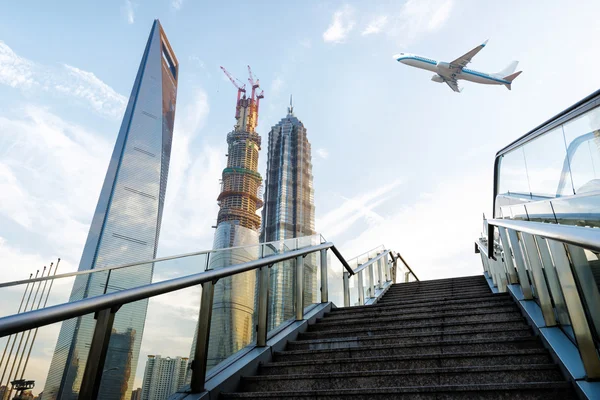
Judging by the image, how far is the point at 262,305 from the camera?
3553mm

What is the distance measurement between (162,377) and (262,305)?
138 centimetres

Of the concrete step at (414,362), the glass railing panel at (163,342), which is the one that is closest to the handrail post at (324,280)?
→ the concrete step at (414,362)

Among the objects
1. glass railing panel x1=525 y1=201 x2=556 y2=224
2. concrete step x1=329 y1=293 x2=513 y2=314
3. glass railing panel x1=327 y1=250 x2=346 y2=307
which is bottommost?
concrete step x1=329 y1=293 x2=513 y2=314

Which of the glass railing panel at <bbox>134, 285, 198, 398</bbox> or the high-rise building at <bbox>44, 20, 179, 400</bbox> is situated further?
the high-rise building at <bbox>44, 20, 179, 400</bbox>

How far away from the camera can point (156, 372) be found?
2.21 meters

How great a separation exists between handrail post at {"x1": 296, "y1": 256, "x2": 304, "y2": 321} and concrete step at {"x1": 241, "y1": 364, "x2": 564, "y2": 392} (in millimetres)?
1556

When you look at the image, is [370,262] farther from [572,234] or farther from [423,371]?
[572,234]

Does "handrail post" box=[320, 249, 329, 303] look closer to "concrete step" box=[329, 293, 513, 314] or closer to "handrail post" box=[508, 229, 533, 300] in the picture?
"concrete step" box=[329, 293, 513, 314]

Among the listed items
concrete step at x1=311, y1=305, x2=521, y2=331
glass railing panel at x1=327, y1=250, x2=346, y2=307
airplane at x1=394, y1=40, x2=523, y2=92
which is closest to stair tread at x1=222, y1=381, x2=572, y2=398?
concrete step at x1=311, y1=305, x2=521, y2=331

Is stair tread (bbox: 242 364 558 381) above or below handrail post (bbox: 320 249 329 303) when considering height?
Answer: below

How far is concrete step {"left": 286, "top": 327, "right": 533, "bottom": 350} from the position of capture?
10.3 ft

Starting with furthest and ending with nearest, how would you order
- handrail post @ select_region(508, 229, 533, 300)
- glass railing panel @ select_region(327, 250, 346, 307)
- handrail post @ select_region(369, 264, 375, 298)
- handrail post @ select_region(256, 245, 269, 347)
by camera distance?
handrail post @ select_region(369, 264, 375, 298) < glass railing panel @ select_region(327, 250, 346, 307) < handrail post @ select_region(508, 229, 533, 300) < handrail post @ select_region(256, 245, 269, 347)

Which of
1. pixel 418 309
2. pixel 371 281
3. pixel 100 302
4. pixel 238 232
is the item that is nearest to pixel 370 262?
pixel 371 281

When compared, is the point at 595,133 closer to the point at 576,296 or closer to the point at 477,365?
the point at 576,296
